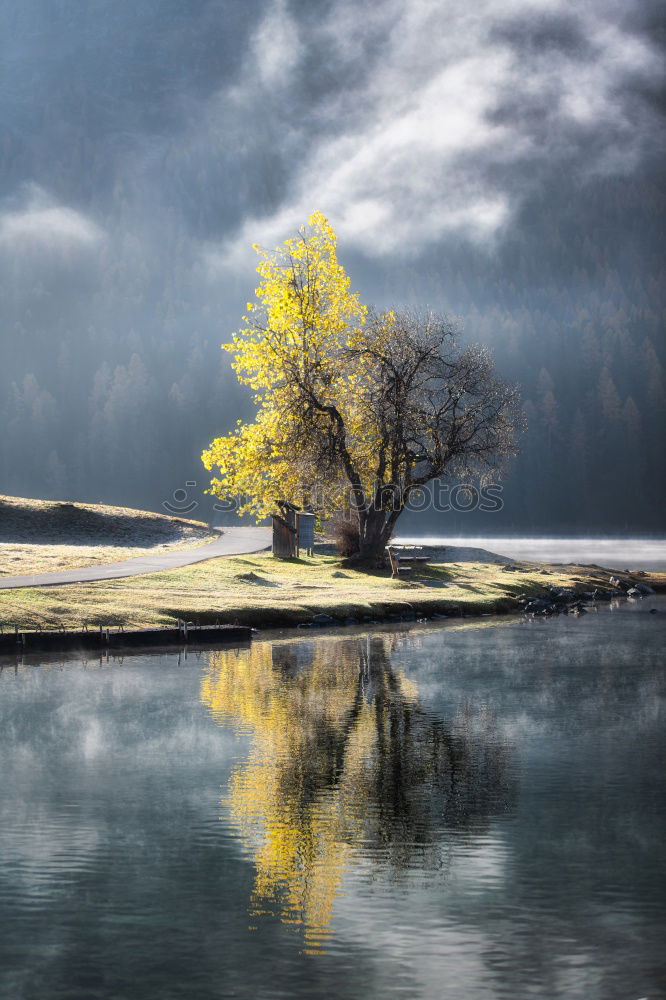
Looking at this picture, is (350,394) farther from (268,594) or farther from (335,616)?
(335,616)

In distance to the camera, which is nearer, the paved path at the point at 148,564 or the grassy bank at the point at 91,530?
the paved path at the point at 148,564

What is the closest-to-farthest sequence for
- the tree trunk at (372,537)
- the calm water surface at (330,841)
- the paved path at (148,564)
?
1. the calm water surface at (330,841)
2. the paved path at (148,564)
3. the tree trunk at (372,537)

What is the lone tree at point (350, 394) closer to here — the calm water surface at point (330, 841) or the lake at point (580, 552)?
the lake at point (580, 552)

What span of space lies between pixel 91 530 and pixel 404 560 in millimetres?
20275

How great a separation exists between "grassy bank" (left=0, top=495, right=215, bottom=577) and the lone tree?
897 cm

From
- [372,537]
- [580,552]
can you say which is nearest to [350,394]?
[372,537]

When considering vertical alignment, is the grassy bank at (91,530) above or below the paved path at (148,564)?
above

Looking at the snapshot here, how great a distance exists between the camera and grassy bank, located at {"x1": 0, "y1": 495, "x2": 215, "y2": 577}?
5359 cm

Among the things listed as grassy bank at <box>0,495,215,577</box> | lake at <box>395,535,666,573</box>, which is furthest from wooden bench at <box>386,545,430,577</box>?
lake at <box>395,535,666,573</box>

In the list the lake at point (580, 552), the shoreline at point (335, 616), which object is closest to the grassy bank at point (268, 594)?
the shoreline at point (335, 616)

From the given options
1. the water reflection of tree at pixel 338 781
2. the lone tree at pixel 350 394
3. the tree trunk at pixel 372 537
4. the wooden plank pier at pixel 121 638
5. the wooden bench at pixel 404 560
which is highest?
the lone tree at pixel 350 394

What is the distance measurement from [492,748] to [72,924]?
7.92 metres

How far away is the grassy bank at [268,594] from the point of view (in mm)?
29094

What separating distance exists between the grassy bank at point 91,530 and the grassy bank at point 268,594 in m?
8.30
